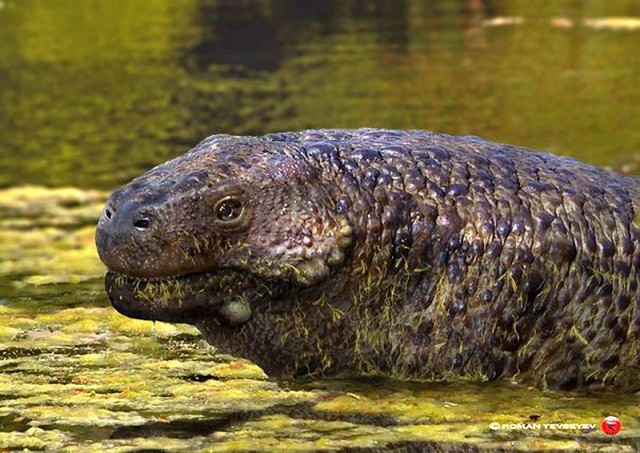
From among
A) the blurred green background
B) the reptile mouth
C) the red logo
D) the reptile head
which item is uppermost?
the reptile head

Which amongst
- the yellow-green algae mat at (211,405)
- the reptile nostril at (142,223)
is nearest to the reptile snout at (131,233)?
the reptile nostril at (142,223)

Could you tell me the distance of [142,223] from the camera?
6.12m

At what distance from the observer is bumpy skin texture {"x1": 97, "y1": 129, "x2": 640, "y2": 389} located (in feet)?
20.3

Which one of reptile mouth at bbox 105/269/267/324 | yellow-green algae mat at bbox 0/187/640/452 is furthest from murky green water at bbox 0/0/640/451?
reptile mouth at bbox 105/269/267/324

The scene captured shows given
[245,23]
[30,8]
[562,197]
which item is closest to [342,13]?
[245,23]

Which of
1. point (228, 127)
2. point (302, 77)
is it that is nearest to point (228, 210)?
point (228, 127)

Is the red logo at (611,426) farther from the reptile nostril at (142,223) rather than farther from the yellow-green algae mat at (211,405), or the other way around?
the reptile nostril at (142,223)

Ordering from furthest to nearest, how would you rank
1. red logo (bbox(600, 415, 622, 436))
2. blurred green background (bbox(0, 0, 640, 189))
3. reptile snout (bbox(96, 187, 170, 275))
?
blurred green background (bbox(0, 0, 640, 189)) → reptile snout (bbox(96, 187, 170, 275)) → red logo (bbox(600, 415, 622, 436))

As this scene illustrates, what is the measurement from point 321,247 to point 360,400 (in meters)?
0.69

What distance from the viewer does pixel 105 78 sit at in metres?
24.8

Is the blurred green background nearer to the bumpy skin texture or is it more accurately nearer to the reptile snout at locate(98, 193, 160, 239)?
the bumpy skin texture

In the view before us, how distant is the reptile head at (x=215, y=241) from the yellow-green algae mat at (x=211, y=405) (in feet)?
1.40

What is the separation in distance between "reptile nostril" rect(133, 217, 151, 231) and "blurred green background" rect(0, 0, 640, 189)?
25.7ft

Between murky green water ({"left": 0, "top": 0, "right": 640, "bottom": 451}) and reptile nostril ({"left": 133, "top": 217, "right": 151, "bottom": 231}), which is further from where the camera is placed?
reptile nostril ({"left": 133, "top": 217, "right": 151, "bottom": 231})
